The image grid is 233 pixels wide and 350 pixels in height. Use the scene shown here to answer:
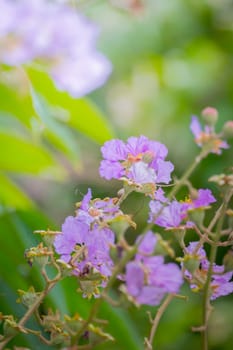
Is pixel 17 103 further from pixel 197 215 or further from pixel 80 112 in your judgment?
pixel 197 215

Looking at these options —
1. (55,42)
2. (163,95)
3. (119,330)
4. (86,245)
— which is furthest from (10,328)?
(163,95)

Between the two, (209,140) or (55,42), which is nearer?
(209,140)

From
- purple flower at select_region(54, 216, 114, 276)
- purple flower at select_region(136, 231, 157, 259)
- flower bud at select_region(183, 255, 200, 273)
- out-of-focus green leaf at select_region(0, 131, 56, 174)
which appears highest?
out-of-focus green leaf at select_region(0, 131, 56, 174)

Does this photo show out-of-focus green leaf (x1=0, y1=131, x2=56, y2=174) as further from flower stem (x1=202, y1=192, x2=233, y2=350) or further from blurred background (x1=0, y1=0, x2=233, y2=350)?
flower stem (x1=202, y1=192, x2=233, y2=350)

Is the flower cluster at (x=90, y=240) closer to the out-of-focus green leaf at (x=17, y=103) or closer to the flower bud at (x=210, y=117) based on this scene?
the flower bud at (x=210, y=117)

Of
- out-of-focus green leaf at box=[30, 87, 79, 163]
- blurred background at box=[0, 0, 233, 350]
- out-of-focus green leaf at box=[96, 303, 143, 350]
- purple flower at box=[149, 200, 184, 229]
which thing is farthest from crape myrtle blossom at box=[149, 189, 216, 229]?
blurred background at box=[0, 0, 233, 350]

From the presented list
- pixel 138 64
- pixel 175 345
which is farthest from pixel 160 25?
pixel 175 345

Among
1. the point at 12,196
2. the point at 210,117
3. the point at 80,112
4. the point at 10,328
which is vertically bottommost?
the point at 10,328
